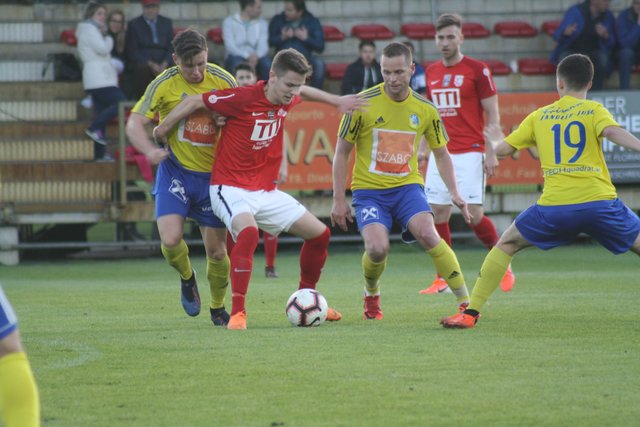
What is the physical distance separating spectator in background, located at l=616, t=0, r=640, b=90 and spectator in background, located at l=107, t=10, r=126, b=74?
7886mm

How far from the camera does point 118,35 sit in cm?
1778

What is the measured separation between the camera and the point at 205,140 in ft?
28.3

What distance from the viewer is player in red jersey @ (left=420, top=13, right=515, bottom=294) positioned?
432 inches

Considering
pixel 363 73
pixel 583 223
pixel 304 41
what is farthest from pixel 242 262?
pixel 304 41

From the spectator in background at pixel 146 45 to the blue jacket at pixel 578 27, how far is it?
6312mm

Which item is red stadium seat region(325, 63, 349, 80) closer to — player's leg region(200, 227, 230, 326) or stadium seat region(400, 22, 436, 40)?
stadium seat region(400, 22, 436, 40)

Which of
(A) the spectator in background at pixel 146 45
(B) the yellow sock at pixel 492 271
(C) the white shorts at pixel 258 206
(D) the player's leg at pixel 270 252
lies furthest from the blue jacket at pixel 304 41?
(B) the yellow sock at pixel 492 271

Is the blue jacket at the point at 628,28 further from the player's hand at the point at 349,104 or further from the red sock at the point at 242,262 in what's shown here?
the red sock at the point at 242,262

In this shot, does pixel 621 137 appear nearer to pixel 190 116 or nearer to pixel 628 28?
pixel 190 116

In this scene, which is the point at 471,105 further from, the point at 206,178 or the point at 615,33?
the point at 615,33

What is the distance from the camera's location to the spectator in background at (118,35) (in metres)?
17.7

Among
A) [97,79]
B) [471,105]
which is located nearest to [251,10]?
[97,79]

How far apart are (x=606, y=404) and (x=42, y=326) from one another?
4.95 meters

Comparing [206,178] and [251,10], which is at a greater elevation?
[251,10]
